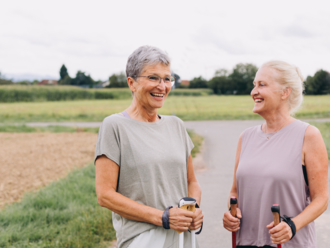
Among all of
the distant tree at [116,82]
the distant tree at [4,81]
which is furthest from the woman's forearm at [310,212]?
the distant tree at [116,82]

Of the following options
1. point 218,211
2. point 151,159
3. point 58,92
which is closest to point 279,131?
point 151,159

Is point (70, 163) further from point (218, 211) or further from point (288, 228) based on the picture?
point (288, 228)

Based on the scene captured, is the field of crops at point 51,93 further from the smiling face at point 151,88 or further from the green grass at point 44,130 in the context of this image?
the smiling face at point 151,88

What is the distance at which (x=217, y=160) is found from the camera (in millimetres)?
8469

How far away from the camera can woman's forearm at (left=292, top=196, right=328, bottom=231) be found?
1.86 m

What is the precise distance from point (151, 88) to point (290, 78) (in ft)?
2.97

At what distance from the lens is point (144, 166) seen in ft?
6.07

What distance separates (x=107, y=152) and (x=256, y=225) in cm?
109

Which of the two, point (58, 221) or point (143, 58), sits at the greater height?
point (143, 58)

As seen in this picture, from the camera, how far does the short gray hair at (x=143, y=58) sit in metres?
1.91

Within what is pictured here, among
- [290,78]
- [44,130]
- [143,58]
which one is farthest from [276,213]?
[44,130]

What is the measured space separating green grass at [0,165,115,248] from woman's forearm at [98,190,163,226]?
1893mm

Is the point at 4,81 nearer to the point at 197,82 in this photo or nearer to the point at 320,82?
the point at 197,82

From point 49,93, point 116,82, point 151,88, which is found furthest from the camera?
point 116,82
